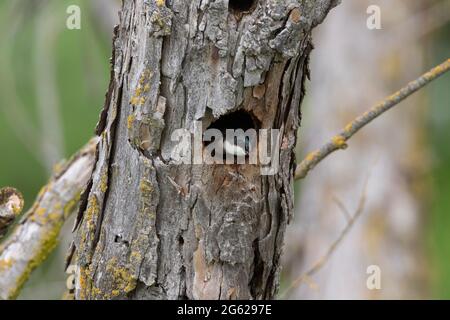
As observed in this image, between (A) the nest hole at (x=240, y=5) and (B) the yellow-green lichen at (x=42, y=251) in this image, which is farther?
(B) the yellow-green lichen at (x=42, y=251)

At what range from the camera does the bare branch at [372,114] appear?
5.54 feet

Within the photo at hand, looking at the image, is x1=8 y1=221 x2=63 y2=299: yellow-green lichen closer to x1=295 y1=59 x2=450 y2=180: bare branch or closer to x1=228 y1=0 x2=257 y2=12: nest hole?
x1=295 y1=59 x2=450 y2=180: bare branch

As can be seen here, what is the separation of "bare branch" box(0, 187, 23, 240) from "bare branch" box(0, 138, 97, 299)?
459mm

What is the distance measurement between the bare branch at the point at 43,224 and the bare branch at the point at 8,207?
46 centimetres

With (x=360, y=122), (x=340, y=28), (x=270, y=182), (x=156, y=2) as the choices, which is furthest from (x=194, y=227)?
(x=340, y=28)

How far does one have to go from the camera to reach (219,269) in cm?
143

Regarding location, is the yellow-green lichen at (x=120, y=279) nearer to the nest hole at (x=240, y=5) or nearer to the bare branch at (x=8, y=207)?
the bare branch at (x=8, y=207)

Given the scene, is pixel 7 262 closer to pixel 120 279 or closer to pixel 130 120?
pixel 120 279

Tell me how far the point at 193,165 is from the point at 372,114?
0.51 m

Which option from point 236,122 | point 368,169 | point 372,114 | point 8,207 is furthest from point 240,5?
point 368,169

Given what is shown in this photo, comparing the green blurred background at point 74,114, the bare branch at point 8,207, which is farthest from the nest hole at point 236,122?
the green blurred background at point 74,114

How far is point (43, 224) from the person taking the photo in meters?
2.08

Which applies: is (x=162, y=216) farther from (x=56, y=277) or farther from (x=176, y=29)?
(x=56, y=277)

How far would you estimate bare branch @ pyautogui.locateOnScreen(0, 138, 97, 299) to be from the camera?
2019mm
